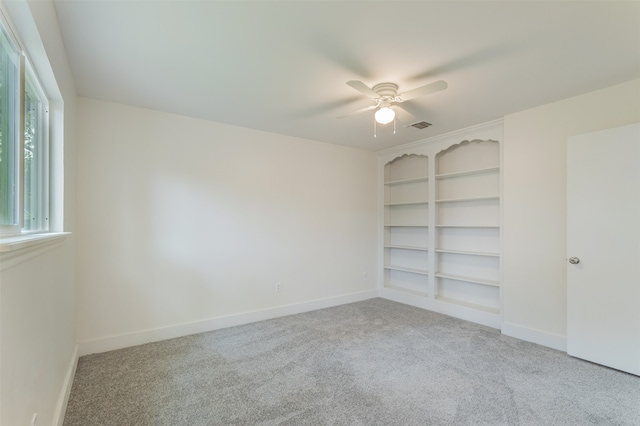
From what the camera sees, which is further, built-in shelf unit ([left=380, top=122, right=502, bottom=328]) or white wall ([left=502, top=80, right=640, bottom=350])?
built-in shelf unit ([left=380, top=122, right=502, bottom=328])

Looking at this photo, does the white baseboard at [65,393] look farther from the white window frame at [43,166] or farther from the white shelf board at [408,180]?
the white shelf board at [408,180]

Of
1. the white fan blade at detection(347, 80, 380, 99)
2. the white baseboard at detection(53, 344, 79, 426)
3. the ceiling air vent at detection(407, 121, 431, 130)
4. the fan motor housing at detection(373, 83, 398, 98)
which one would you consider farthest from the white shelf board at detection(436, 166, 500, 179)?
the white baseboard at detection(53, 344, 79, 426)

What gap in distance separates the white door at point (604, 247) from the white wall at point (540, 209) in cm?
16

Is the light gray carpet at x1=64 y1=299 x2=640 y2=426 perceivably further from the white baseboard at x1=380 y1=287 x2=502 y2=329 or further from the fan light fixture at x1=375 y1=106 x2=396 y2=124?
the fan light fixture at x1=375 y1=106 x2=396 y2=124

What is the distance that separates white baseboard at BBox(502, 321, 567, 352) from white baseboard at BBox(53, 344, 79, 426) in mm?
4003

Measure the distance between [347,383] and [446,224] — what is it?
2817mm

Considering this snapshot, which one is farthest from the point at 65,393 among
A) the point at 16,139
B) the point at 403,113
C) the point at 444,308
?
the point at 444,308

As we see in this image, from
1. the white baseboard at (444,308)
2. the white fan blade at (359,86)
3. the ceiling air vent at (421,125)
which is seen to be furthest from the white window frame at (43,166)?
the white baseboard at (444,308)

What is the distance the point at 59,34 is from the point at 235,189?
6.90 feet

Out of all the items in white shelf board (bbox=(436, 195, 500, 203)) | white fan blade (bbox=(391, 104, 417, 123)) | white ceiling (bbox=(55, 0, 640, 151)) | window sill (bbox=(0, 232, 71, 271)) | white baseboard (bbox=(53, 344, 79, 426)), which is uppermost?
white ceiling (bbox=(55, 0, 640, 151))

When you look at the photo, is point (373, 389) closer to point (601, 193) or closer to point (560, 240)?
point (560, 240)

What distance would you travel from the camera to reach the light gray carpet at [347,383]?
1943mm

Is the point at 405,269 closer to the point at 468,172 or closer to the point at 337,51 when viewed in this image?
the point at 468,172

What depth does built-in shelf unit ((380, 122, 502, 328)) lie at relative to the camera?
385cm
